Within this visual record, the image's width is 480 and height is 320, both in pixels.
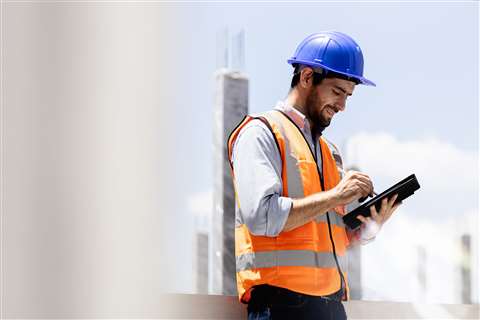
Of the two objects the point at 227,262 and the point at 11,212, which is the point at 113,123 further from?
the point at 227,262

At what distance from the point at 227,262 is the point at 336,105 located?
11.8 m

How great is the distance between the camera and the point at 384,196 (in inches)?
52.5

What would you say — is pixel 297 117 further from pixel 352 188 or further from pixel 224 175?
pixel 224 175

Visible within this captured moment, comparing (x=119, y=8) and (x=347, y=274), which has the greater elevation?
(x=119, y=8)

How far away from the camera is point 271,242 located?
1.26 m

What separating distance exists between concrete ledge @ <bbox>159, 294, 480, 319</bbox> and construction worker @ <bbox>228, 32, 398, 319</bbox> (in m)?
0.12

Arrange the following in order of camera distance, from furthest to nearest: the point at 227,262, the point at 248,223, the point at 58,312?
the point at 227,262 → the point at 248,223 → the point at 58,312

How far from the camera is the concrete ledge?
1.38m

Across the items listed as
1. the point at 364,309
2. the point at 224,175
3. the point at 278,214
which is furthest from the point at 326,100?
the point at 224,175

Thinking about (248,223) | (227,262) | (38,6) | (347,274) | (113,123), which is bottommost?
(227,262)

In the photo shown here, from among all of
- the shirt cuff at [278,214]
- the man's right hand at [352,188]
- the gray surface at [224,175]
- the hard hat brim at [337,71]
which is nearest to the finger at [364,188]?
the man's right hand at [352,188]

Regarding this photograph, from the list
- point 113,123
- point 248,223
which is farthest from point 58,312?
point 248,223

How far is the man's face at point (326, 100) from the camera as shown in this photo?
4.54ft

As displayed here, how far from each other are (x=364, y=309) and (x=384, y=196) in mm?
374
